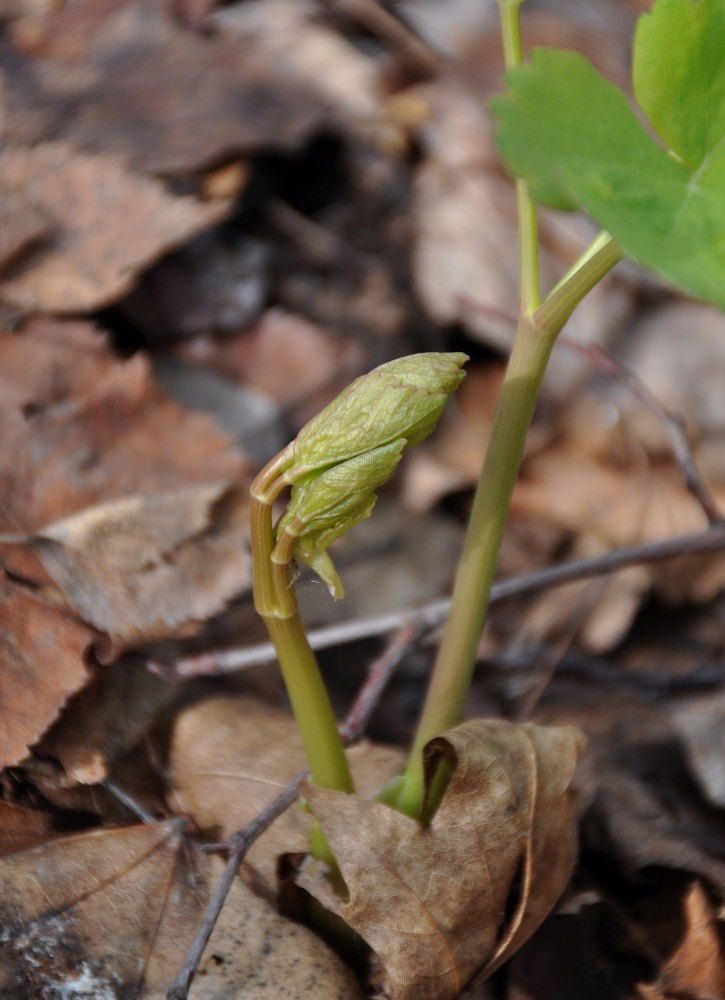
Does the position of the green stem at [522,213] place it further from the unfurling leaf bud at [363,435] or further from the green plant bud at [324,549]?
the green plant bud at [324,549]

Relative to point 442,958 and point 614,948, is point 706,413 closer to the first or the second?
point 614,948

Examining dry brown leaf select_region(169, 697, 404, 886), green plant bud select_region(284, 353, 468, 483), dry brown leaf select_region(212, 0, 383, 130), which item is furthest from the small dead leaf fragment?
dry brown leaf select_region(212, 0, 383, 130)

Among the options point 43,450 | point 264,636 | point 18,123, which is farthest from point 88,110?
point 264,636

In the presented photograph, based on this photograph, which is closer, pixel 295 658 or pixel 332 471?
pixel 332 471

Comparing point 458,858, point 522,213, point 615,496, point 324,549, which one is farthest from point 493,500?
point 615,496

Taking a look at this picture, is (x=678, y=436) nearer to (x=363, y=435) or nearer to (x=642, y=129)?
(x=642, y=129)

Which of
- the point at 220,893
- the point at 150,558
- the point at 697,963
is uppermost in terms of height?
the point at 150,558

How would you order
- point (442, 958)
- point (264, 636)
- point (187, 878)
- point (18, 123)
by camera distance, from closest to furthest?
point (442, 958) → point (187, 878) → point (264, 636) → point (18, 123)

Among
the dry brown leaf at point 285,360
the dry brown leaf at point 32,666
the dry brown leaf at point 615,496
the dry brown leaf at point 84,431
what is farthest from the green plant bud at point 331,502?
the dry brown leaf at point 615,496
